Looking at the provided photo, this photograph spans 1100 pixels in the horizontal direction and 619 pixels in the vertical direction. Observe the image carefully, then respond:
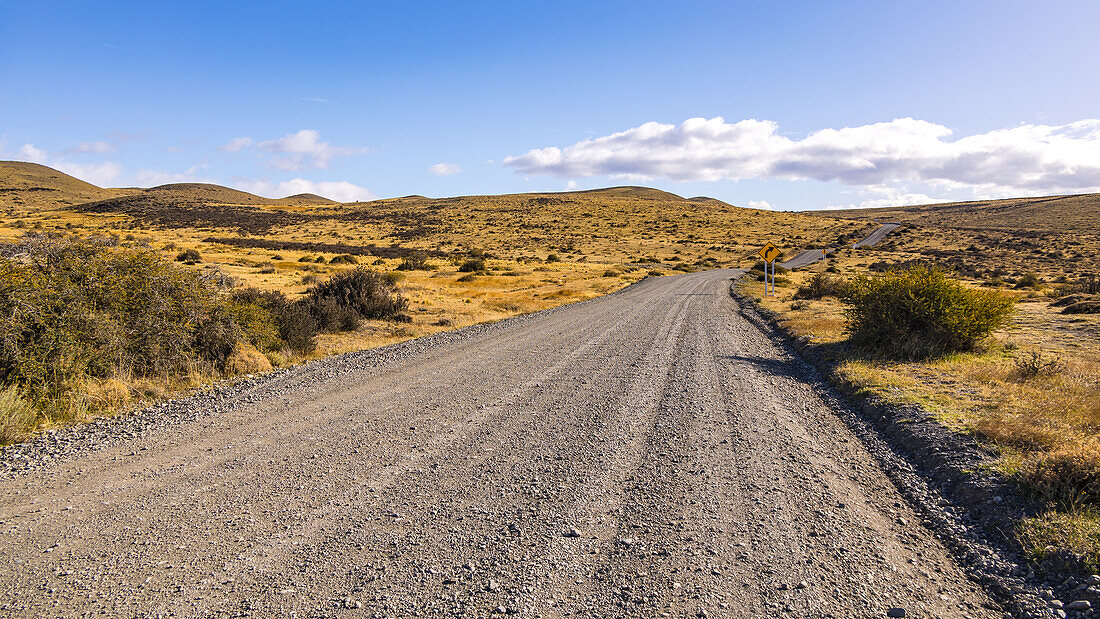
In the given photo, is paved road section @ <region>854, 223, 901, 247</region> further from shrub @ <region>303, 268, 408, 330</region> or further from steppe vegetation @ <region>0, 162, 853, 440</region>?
shrub @ <region>303, 268, 408, 330</region>

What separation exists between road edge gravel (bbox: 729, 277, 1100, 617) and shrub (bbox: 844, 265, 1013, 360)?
3485 millimetres

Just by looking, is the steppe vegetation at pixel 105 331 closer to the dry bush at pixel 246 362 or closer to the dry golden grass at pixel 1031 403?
the dry bush at pixel 246 362

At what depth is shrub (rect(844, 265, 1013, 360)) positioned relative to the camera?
1028cm

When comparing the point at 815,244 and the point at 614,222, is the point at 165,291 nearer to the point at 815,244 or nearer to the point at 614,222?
the point at 815,244

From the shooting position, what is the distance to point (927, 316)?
34.4 ft

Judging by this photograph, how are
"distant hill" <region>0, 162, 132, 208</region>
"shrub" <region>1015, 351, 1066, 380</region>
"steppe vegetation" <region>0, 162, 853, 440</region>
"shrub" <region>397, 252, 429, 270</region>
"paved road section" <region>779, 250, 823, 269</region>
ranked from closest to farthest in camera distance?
"shrub" <region>1015, 351, 1066, 380</region> < "steppe vegetation" <region>0, 162, 853, 440</region> < "shrub" <region>397, 252, 429, 270</region> < "paved road section" <region>779, 250, 823, 269</region> < "distant hill" <region>0, 162, 132, 208</region>

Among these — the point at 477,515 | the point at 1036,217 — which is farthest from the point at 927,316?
the point at 1036,217

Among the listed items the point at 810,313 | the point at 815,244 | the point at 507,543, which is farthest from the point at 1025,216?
the point at 507,543

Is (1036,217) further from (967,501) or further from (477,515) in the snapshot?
(477,515)

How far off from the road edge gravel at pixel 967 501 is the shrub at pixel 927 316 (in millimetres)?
3485

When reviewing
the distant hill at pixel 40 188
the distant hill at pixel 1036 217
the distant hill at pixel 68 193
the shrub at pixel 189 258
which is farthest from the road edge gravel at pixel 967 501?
the distant hill at pixel 40 188

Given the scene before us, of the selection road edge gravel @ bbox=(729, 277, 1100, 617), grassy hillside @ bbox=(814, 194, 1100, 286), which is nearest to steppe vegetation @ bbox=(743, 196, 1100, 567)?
road edge gravel @ bbox=(729, 277, 1100, 617)

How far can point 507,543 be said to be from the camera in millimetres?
3994

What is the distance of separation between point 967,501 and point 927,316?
702 cm
